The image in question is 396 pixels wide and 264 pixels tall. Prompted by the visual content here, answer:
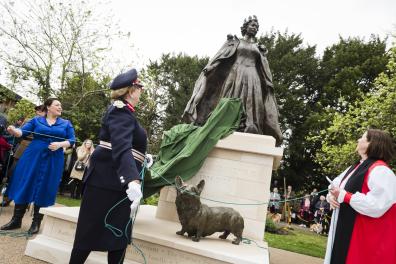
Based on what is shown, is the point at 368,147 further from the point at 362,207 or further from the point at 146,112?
the point at 146,112

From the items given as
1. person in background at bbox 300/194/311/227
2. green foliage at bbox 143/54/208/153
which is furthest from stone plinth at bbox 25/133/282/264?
green foliage at bbox 143/54/208/153

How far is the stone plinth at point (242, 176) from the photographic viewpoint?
461 centimetres

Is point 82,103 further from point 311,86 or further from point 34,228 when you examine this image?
point 311,86

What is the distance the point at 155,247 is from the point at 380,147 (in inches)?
96.9

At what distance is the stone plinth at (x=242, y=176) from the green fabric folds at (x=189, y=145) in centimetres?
20

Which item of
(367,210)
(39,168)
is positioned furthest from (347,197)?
(39,168)

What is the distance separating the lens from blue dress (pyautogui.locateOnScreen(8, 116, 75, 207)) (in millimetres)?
4617

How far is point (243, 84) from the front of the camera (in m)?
5.65

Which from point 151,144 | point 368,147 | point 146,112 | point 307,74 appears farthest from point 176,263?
point 307,74

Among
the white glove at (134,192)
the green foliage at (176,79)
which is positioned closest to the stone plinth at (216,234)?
the white glove at (134,192)

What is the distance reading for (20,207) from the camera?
468cm

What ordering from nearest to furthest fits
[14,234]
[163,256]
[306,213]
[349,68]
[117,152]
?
[117,152] → [163,256] → [14,234] → [306,213] → [349,68]

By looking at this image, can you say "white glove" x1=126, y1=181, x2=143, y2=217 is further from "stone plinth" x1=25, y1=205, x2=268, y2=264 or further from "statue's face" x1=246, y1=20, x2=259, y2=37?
"statue's face" x1=246, y1=20, x2=259, y2=37

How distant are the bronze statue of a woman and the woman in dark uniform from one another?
287 cm
